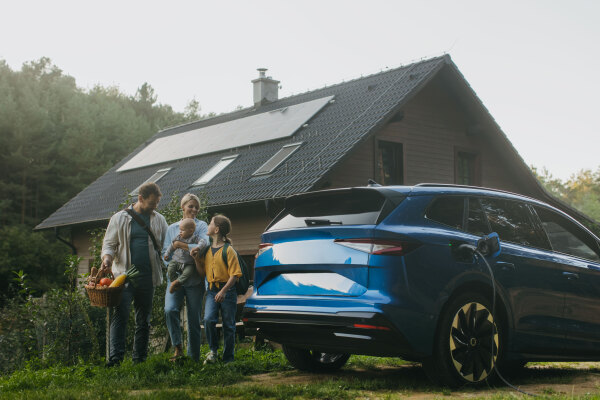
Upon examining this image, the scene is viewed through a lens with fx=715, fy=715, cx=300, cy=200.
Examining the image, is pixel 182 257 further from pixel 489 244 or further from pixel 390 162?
pixel 390 162

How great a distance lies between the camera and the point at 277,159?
691 inches

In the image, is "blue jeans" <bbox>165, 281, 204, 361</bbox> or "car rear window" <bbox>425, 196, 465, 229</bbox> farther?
"blue jeans" <bbox>165, 281, 204, 361</bbox>

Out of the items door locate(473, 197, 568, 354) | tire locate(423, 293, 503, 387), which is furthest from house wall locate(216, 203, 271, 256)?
tire locate(423, 293, 503, 387)

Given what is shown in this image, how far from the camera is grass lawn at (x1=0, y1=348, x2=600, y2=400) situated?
5.63 m

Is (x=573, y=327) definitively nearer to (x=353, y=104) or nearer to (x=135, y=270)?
(x=135, y=270)

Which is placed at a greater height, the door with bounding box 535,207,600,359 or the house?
the house

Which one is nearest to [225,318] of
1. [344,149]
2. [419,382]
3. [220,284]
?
[220,284]

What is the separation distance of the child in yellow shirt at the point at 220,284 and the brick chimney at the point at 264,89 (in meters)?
17.1

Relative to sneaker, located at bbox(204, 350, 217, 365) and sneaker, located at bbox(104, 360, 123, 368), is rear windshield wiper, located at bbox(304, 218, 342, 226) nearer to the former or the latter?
sneaker, located at bbox(204, 350, 217, 365)

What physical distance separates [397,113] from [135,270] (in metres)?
11.1

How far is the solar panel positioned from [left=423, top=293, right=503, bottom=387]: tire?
12.8 meters

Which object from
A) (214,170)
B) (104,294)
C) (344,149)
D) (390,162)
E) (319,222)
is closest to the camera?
(319,222)

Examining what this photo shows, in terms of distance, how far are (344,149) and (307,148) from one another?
177cm

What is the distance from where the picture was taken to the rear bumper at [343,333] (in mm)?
5480
